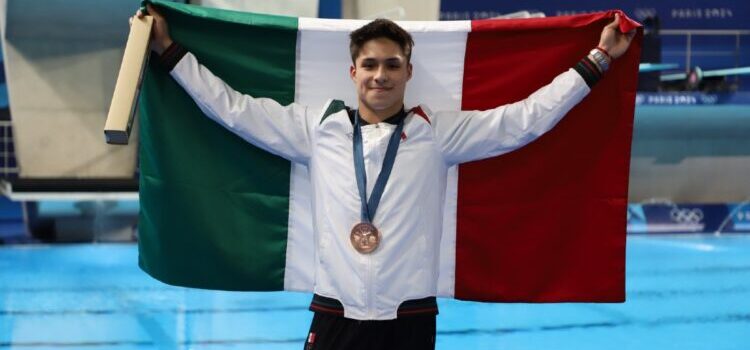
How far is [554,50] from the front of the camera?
3029 mm

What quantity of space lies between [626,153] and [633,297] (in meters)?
4.10

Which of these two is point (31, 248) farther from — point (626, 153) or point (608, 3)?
point (608, 3)

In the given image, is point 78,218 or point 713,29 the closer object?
point 78,218

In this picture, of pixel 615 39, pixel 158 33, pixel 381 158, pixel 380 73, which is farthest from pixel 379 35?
pixel 615 39

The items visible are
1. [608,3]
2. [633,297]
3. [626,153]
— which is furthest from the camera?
[608,3]

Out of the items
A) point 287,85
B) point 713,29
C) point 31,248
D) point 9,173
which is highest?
point 713,29

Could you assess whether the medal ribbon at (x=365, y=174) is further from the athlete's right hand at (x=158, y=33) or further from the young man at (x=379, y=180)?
the athlete's right hand at (x=158, y=33)

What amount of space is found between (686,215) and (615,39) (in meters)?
10.0

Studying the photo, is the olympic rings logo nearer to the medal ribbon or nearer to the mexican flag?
the mexican flag

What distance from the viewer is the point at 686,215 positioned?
12070mm

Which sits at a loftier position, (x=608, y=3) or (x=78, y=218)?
(x=608, y=3)

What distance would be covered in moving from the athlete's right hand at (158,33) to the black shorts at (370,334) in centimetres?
107

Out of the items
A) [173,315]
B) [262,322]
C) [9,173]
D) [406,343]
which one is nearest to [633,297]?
[262,322]

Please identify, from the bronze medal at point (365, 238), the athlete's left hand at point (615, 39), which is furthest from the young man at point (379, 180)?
the athlete's left hand at point (615, 39)
